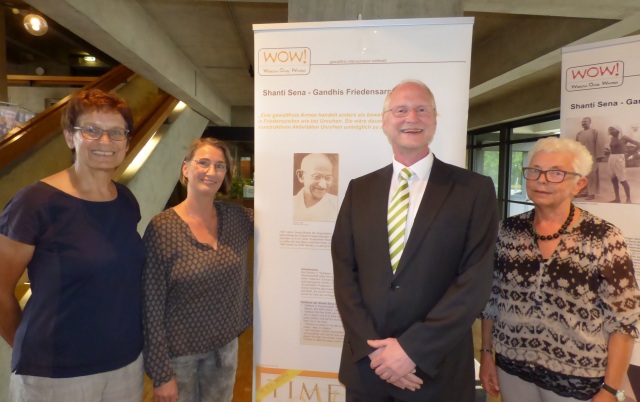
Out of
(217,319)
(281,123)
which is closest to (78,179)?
(217,319)

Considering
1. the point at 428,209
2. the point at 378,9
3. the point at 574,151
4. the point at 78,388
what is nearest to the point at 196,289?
the point at 78,388

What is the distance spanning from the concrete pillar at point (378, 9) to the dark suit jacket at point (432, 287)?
1.35 meters

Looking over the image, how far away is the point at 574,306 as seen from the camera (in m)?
1.44

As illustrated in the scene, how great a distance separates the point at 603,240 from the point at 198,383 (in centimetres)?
187

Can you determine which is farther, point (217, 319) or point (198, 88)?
point (198, 88)

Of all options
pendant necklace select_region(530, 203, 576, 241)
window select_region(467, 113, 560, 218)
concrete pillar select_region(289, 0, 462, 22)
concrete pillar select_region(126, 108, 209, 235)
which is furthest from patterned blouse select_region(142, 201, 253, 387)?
window select_region(467, 113, 560, 218)

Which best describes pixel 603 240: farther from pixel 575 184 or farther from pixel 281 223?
pixel 281 223

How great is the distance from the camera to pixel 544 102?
6078 millimetres

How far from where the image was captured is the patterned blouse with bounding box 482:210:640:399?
1.42 metres

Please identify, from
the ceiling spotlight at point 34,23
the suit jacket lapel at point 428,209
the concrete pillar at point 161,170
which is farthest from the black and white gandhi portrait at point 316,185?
the ceiling spotlight at point 34,23

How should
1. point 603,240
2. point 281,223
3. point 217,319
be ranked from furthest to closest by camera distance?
point 281,223, point 217,319, point 603,240

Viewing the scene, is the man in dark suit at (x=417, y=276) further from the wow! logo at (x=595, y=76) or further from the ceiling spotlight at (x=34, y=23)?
the ceiling spotlight at (x=34, y=23)

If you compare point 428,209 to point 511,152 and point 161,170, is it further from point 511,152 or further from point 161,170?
point 511,152

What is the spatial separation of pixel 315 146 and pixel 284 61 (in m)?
0.47
